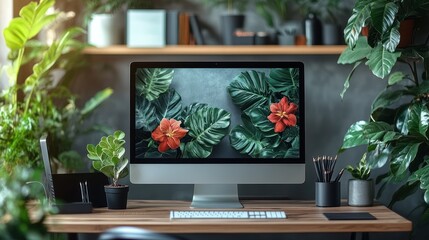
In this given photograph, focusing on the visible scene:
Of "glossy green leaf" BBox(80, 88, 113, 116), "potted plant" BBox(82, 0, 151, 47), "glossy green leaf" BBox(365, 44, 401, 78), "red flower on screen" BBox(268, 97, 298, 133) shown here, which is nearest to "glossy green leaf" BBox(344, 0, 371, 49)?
"glossy green leaf" BBox(365, 44, 401, 78)

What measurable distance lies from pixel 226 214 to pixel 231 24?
1.29 meters

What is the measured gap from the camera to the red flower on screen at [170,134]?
3684mm

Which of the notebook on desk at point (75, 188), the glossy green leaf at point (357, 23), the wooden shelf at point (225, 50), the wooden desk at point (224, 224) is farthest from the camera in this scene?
the wooden shelf at point (225, 50)

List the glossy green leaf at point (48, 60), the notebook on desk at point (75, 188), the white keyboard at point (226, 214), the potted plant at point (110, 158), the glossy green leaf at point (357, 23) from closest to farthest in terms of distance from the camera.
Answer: the white keyboard at point (226, 214)
the notebook on desk at point (75, 188)
the potted plant at point (110, 158)
the glossy green leaf at point (357, 23)
the glossy green leaf at point (48, 60)

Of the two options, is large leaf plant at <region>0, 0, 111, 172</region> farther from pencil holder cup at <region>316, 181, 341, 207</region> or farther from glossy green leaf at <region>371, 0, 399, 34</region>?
glossy green leaf at <region>371, 0, 399, 34</region>

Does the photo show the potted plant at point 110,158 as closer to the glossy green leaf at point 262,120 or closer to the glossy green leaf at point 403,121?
the glossy green leaf at point 262,120

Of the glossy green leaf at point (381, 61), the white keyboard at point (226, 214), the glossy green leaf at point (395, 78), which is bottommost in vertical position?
the white keyboard at point (226, 214)

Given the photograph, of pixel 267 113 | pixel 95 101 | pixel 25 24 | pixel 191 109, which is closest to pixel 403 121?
pixel 267 113

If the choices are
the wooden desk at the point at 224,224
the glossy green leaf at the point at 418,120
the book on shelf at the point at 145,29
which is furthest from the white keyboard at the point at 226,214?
the book on shelf at the point at 145,29

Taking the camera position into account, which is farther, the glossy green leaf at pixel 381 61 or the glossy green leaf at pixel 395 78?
the glossy green leaf at pixel 395 78

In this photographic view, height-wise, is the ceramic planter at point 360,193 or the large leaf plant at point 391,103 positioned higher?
the large leaf plant at point 391,103

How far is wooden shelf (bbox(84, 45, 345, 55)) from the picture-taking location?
433cm

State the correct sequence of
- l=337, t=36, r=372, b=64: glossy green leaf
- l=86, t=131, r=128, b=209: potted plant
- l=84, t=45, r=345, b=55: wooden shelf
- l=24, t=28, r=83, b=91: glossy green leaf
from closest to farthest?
l=86, t=131, r=128, b=209: potted plant
l=337, t=36, r=372, b=64: glossy green leaf
l=24, t=28, r=83, b=91: glossy green leaf
l=84, t=45, r=345, b=55: wooden shelf

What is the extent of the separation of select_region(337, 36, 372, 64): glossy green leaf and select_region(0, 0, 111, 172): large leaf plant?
115cm
